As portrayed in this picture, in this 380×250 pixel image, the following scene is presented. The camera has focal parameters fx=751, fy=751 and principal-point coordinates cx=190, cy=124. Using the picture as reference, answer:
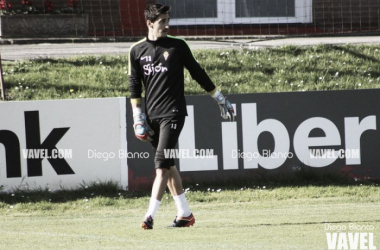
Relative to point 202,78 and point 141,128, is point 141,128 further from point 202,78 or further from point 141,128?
point 202,78

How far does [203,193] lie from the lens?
33.4 ft

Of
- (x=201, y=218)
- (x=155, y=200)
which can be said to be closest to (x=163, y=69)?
(x=155, y=200)

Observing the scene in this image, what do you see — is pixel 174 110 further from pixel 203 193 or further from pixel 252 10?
pixel 252 10

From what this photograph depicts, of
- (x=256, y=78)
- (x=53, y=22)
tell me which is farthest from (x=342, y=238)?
(x=53, y=22)

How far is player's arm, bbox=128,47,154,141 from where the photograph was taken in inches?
271

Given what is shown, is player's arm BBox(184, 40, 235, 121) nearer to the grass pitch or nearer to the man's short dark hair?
the man's short dark hair

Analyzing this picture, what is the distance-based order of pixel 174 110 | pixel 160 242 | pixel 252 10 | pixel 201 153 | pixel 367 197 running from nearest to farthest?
pixel 160 242 → pixel 174 110 → pixel 367 197 → pixel 201 153 → pixel 252 10

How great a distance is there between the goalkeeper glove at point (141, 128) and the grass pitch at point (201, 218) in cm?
88

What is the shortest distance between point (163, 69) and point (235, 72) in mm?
7000

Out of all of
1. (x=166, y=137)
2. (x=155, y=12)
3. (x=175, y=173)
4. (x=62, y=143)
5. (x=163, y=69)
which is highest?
(x=155, y=12)

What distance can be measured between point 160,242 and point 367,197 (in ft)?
14.4

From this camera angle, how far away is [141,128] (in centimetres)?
687

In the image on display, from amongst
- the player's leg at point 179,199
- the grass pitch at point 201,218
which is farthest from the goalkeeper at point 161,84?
the grass pitch at point 201,218

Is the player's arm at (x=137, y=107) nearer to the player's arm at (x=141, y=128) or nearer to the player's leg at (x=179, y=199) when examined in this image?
the player's arm at (x=141, y=128)
